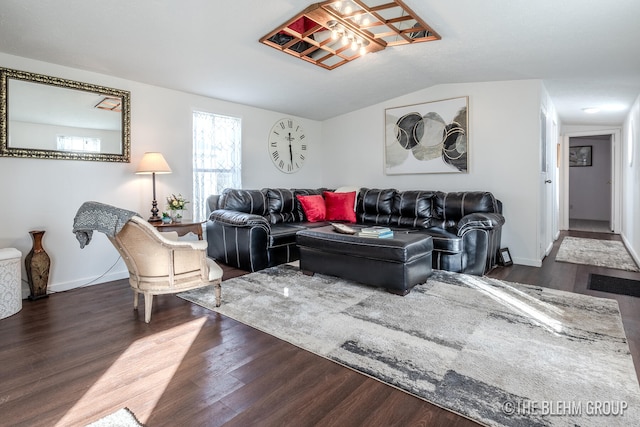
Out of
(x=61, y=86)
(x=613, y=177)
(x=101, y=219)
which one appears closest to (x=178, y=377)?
(x=101, y=219)

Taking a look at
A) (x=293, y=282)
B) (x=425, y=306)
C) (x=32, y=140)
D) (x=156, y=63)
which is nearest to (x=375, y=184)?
(x=293, y=282)

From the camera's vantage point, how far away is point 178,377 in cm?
179

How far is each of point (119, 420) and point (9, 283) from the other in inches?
80.4

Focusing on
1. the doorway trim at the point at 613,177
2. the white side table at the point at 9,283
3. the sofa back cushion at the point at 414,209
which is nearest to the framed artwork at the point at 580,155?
the doorway trim at the point at 613,177

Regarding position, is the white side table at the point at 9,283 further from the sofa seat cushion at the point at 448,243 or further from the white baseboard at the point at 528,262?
the white baseboard at the point at 528,262

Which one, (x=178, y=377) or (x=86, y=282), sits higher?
(x=86, y=282)

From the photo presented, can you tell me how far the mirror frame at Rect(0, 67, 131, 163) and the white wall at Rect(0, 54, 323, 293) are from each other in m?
0.06

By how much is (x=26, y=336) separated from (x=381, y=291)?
270cm

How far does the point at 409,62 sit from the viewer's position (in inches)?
158

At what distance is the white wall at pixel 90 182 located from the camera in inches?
121

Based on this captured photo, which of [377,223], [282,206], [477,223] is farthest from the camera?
[282,206]

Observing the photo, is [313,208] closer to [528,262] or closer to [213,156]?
[213,156]

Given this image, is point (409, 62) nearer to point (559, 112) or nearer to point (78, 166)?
point (559, 112)

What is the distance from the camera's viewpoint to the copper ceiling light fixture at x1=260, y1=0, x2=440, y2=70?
2.73 meters
